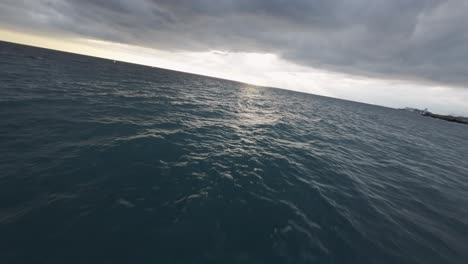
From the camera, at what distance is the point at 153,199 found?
527 centimetres

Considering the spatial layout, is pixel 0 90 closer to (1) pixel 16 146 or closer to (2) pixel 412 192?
(1) pixel 16 146

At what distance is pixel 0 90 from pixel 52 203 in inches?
681

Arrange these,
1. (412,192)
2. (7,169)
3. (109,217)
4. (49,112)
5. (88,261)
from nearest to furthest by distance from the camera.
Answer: (88,261) < (109,217) < (7,169) < (412,192) < (49,112)

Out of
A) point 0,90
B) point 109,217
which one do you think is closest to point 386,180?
point 109,217

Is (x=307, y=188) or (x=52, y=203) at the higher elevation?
(x=307, y=188)

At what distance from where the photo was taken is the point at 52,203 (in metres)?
4.68

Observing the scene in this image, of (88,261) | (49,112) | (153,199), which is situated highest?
(49,112)

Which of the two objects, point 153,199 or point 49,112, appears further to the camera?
point 49,112

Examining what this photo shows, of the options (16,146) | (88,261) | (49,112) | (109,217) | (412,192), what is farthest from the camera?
(49,112)

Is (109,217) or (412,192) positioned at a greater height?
(412,192)

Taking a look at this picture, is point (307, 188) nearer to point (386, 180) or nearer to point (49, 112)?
point (386, 180)

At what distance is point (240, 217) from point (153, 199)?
9.67 feet

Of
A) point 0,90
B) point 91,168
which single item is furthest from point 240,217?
point 0,90

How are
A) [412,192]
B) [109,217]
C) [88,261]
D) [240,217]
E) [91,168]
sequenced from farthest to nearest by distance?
[412,192] < [91,168] < [240,217] < [109,217] < [88,261]
